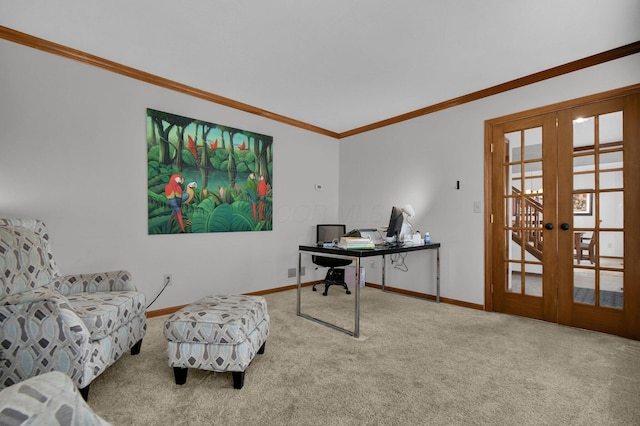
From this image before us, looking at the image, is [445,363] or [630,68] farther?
[630,68]

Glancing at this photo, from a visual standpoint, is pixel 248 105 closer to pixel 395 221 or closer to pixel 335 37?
pixel 335 37

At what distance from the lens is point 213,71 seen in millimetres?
3059

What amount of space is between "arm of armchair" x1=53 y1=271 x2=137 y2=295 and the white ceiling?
1893mm

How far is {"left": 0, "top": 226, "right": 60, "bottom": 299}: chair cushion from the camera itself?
5.37 ft

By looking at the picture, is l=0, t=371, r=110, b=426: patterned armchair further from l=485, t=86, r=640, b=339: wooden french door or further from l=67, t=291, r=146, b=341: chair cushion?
l=485, t=86, r=640, b=339: wooden french door

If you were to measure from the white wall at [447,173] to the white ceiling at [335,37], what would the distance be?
257 millimetres

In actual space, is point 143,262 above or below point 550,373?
above

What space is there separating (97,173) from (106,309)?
5.20 feet

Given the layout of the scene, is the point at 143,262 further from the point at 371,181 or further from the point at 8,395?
the point at 371,181

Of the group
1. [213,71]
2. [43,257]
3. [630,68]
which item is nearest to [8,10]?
[213,71]

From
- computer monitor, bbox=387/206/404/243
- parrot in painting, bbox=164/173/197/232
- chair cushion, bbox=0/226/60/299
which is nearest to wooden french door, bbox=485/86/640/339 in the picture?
computer monitor, bbox=387/206/404/243

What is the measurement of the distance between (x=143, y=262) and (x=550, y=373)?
350 centimetres

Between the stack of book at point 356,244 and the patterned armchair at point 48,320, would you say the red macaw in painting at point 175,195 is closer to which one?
the patterned armchair at point 48,320

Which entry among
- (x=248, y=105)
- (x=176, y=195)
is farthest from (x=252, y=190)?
(x=248, y=105)
